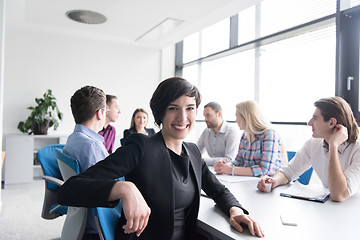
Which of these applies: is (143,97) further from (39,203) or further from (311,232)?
(311,232)

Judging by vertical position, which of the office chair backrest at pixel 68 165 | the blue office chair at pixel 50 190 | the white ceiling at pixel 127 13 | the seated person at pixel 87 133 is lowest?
the blue office chair at pixel 50 190

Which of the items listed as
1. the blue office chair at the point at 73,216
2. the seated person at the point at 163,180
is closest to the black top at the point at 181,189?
the seated person at the point at 163,180

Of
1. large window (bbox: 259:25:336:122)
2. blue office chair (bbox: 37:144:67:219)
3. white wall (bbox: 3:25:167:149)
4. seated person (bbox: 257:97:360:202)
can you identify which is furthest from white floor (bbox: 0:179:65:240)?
large window (bbox: 259:25:336:122)

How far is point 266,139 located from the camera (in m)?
2.55

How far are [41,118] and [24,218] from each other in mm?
2151

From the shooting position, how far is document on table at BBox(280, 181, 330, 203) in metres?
1.69

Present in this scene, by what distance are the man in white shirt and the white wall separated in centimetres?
316

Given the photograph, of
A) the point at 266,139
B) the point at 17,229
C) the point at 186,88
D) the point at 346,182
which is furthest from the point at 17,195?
the point at 346,182

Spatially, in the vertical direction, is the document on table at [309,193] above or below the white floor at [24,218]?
above

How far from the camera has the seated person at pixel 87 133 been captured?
5.81ft

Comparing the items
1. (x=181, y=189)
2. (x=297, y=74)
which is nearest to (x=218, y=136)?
(x=297, y=74)

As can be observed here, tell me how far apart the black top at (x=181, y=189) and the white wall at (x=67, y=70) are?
16.5ft

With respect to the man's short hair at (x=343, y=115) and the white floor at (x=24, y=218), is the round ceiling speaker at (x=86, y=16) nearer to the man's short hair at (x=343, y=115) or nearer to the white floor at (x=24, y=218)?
the white floor at (x=24, y=218)

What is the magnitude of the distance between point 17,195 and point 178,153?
167 inches
